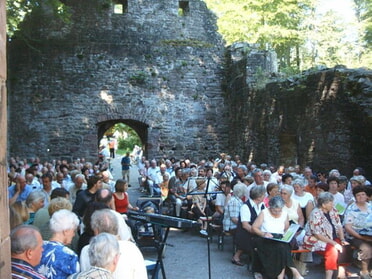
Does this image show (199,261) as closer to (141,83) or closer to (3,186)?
(3,186)

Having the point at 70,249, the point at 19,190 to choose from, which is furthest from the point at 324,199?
the point at 19,190

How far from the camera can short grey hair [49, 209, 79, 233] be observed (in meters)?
3.71

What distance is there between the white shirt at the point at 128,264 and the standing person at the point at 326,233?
9.69 ft

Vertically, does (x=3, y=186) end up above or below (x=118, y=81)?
below

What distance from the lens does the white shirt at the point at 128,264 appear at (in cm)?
352

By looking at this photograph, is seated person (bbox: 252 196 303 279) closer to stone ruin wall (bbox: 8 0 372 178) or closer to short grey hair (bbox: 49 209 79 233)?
short grey hair (bbox: 49 209 79 233)

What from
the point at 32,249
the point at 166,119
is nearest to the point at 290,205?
the point at 32,249

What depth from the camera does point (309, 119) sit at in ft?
39.1

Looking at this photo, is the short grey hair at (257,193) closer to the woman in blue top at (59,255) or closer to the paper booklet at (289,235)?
the paper booklet at (289,235)

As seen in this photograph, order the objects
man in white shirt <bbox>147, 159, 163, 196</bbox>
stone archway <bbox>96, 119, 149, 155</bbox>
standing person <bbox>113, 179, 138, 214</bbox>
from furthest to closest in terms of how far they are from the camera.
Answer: stone archway <bbox>96, 119, 149, 155</bbox>, man in white shirt <bbox>147, 159, 163, 196</bbox>, standing person <bbox>113, 179, 138, 214</bbox>

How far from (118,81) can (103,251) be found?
14133mm

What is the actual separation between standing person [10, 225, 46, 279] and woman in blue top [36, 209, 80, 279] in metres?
0.23

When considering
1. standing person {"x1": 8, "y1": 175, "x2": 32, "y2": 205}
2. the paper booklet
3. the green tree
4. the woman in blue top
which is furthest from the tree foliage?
the woman in blue top

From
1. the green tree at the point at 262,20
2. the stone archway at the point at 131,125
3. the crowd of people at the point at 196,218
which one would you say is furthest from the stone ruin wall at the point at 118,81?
the crowd of people at the point at 196,218
